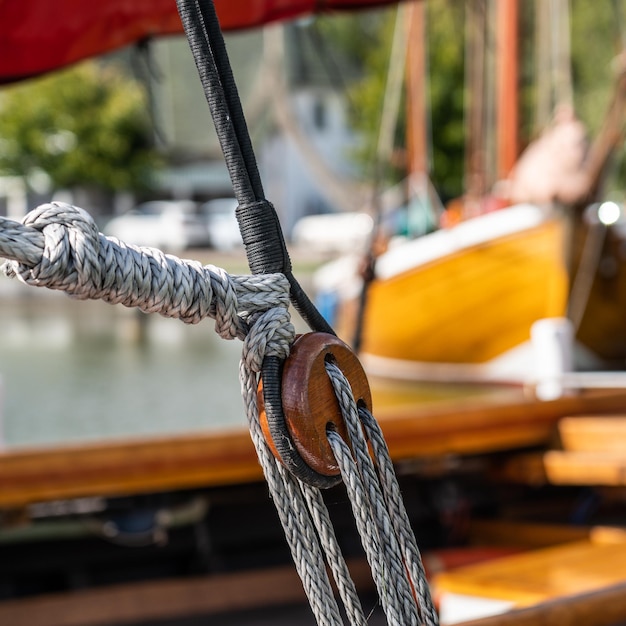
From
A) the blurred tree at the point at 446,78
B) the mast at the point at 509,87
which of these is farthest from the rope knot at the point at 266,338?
the blurred tree at the point at 446,78

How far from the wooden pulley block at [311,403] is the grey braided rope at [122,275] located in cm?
6

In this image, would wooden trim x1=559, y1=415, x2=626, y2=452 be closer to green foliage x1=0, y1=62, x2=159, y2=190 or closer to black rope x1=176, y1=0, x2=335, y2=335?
black rope x1=176, y1=0, x2=335, y2=335

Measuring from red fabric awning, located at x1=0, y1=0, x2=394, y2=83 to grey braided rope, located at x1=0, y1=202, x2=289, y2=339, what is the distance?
1.80 m

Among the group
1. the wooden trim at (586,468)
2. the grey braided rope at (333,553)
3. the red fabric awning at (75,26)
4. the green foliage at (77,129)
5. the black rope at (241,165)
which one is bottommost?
the grey braided rope at (333,553)

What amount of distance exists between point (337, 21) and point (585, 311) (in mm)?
22131

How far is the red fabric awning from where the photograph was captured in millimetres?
2654

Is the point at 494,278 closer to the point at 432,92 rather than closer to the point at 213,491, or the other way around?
the point at 213,491

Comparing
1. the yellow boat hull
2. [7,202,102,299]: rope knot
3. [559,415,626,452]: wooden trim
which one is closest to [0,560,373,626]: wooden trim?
[559,415,626,452]: wooden trim

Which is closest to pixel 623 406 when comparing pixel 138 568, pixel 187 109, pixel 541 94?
pixel 138 568

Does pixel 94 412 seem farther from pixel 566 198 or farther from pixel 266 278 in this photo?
pixel 266 278

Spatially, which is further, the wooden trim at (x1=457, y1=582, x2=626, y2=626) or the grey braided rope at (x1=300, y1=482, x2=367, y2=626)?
the wooden trim at (x1=457, y1=582, x2=626, y2=626)

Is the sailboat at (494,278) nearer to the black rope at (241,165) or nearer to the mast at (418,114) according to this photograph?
the mast at (418,114)

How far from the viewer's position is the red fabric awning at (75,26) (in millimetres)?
2654

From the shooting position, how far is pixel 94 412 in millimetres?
8773
